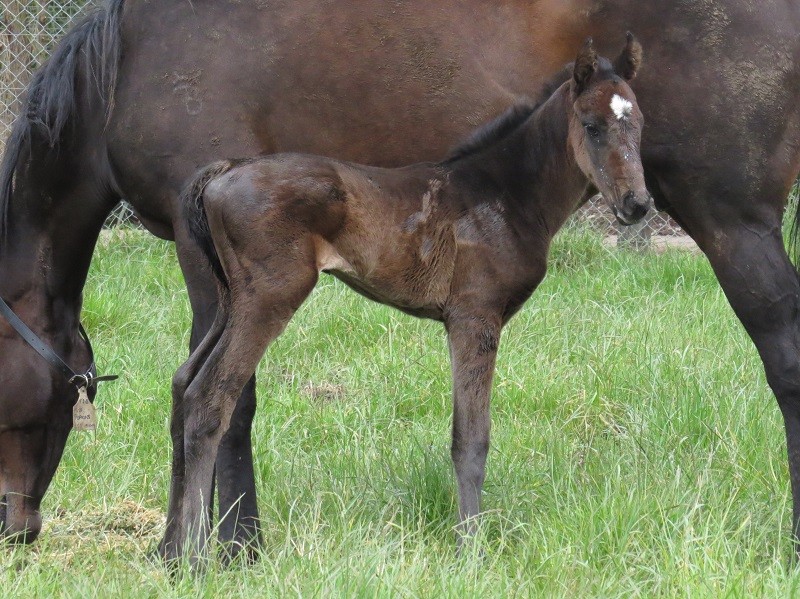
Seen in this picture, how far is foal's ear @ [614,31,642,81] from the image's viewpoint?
346 cm

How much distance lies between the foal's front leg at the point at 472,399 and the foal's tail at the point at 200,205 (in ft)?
2.61

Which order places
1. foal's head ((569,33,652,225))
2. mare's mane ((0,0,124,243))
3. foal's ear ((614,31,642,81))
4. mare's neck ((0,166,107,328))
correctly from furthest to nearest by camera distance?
1. mare's neck ((0,166,107,328))
2. mare's mane ((0,0,124,243))
3. foal's ear ((614,31,642,81))
4. foal's head ((569,33,652,225))

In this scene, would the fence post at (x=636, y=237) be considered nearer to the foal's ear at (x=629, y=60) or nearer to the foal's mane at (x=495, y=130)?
the foal's mane at (x=495, y=130)

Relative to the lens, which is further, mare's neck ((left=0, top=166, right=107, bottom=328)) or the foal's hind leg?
mare's neck ((left=0, top=166, right=107, bottom=328))

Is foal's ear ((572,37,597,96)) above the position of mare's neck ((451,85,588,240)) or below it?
above

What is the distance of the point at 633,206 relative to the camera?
320 cm

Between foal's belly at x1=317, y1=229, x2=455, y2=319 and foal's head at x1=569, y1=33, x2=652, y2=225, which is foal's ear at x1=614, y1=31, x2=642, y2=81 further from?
foal's belly at x1=317, y1=229, x2=455, y2=319

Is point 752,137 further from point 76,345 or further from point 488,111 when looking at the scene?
point 76,345

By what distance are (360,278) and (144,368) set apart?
2.45m

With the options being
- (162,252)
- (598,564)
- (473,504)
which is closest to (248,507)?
(473,504)

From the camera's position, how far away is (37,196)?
3.92m

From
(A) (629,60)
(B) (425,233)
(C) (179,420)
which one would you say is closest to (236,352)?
(C) (179,420)

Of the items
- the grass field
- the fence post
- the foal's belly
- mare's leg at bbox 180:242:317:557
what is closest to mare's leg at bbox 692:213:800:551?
the grass field

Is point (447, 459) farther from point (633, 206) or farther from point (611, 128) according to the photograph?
point (611, 128)
